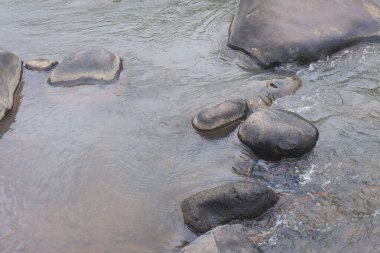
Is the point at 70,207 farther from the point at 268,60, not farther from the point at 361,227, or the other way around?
the point at 268,60

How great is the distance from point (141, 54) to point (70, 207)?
327 cm

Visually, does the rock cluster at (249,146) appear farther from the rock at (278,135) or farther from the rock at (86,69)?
the rock at (86,69)

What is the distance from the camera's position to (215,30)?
25.0 feet

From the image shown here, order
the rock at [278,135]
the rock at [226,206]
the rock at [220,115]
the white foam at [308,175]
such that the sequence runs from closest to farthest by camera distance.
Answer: the rock at [226,206]
the white foam at [308,175]
the rock at [278,135]
the rock at [220,115]

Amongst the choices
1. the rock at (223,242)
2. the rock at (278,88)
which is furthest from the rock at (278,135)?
the rock at (223,242)

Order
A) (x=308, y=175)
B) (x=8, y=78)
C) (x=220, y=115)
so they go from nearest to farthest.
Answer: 1. (x=308, y=175)
2. (x=220, y=115)
3. (x=8, y=78)

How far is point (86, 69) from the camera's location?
6402mm

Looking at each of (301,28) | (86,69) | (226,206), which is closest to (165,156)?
(226,206)

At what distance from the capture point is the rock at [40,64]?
6816mm

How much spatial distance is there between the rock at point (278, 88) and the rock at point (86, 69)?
202 cm

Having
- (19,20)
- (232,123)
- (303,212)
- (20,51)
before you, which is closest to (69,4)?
(19,20)

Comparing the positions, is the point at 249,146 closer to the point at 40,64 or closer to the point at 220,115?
the point at 220,115

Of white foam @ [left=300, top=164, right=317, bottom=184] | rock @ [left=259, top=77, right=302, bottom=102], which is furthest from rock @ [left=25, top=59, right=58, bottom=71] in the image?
white foam @ [left=300, top=164, right=317, bottom=184]

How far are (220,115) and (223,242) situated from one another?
1.96m
